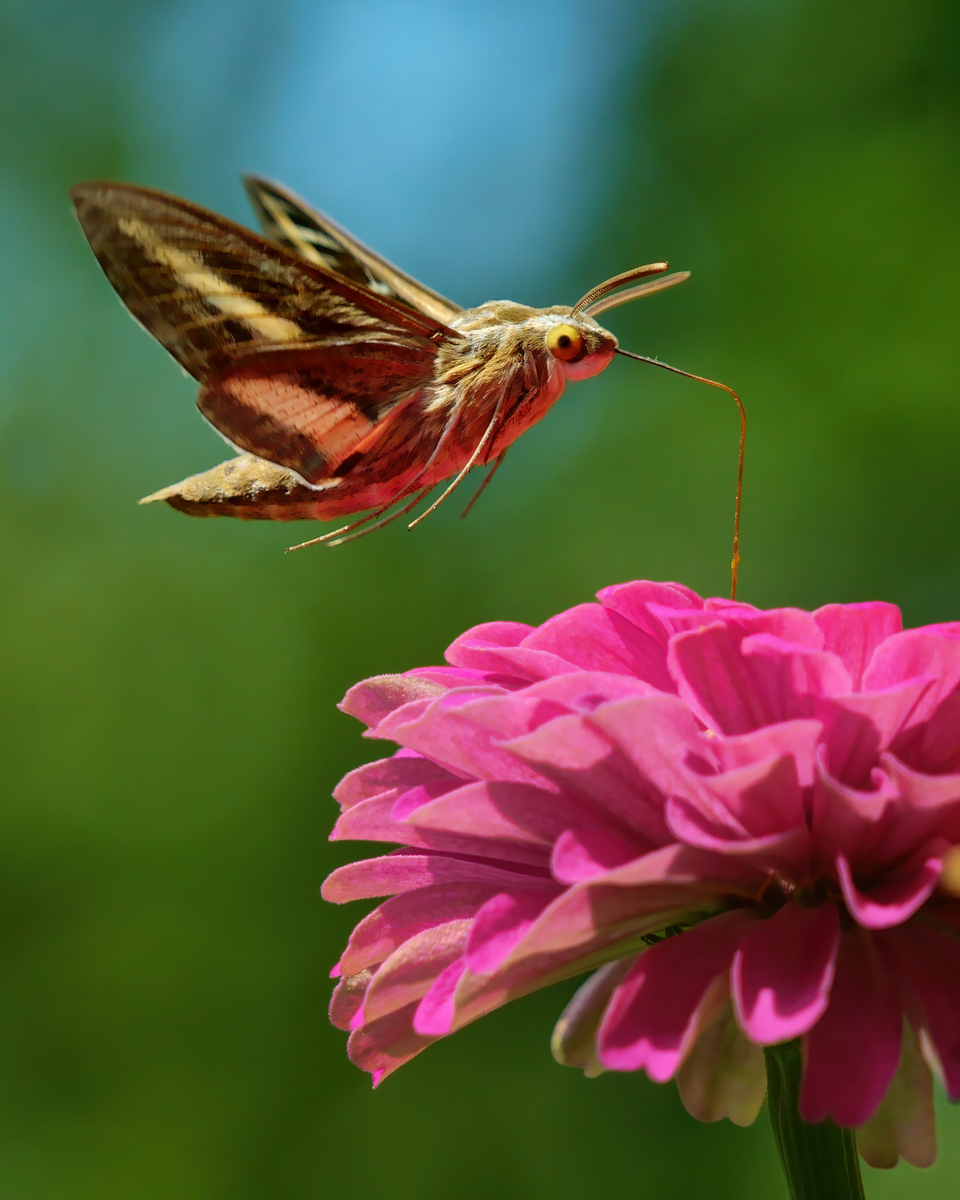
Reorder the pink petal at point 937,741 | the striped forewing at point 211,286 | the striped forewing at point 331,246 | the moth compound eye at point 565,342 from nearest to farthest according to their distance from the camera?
the pink petal at point 937,741 → the striped forewing at point 211,286 → the moth compound eye at point 565,342 → the striped forewing at point 331,246

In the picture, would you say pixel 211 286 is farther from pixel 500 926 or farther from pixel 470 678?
pixel 500 926

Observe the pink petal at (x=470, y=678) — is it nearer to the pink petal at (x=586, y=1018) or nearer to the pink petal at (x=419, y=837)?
the pink petal at (x=419, y=837)

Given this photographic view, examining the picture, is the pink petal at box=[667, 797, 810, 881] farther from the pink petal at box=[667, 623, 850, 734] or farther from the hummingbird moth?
the hummingbird moth

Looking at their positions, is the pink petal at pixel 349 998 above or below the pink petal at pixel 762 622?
below

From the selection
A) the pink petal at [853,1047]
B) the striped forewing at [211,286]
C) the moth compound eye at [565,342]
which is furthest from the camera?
the moth compound eye at [565,342]

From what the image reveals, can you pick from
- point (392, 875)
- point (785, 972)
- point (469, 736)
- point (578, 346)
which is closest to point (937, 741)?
point (785, 972)

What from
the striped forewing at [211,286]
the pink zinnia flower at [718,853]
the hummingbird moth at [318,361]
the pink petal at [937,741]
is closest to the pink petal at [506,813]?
the pink zinnia flower at [718,853]
